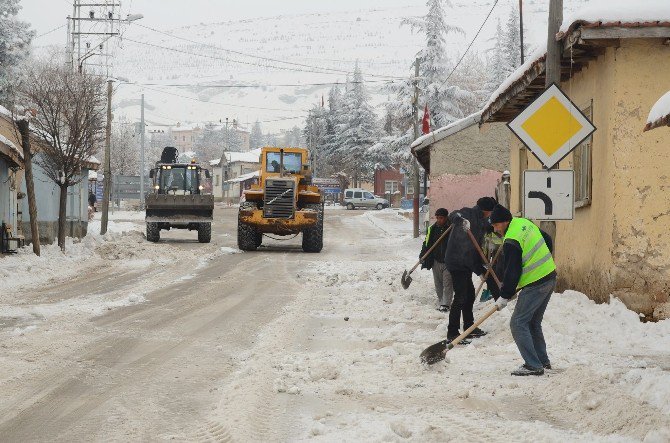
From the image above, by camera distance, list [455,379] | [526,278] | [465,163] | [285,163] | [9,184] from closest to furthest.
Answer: [455,379], [526,278], [9,184], [285,163], [465,163]

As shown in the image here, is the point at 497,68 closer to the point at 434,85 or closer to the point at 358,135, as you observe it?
the point at 434,85

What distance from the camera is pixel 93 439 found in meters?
6.07

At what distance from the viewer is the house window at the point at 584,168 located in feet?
42.2

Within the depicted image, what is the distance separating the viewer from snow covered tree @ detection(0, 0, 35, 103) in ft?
162

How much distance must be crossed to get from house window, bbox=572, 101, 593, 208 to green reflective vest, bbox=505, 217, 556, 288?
436 cm

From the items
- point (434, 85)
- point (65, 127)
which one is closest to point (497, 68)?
point (434, 85)

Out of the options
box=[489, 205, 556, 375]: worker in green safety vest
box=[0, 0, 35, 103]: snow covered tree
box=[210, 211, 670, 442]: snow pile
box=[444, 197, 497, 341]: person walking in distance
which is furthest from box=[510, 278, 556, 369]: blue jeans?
box=[0, 0, 35, 103]: snow covered tree

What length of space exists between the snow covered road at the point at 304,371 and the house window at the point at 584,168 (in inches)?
60.2

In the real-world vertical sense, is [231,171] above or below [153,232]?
above

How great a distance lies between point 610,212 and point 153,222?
76.7 feet

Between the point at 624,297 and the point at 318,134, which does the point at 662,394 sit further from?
the point at 318,134

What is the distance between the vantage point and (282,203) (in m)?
27.8

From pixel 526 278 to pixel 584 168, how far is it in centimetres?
545

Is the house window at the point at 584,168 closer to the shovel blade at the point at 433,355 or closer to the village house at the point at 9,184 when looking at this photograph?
the shovel blade at the point at 433,355
